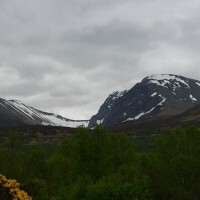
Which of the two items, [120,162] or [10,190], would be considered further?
[120,162]

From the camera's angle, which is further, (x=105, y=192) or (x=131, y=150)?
(x=131, y=150)

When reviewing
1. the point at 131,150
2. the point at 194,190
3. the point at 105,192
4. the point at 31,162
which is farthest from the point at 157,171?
the point at 105,192

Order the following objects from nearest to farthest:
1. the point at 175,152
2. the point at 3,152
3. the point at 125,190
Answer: the point at 125,190
the point at 3,152
the point at 175,152

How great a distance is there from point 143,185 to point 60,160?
76.0 ft

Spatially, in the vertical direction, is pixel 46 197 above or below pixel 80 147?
below

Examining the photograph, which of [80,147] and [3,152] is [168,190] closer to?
[80,147]

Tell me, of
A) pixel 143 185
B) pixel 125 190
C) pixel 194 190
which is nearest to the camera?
pixel 125 190

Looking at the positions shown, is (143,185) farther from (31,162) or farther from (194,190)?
(31,162)

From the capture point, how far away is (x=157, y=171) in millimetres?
48438

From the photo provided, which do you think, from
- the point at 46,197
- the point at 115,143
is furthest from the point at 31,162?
the point at 46,197

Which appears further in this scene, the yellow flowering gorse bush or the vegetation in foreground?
the vegetation in foreground

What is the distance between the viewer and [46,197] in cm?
2880

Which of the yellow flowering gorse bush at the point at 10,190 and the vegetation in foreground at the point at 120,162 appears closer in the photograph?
the yellow flowering gorse bush at the point at 10,190

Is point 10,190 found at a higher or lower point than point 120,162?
lower
